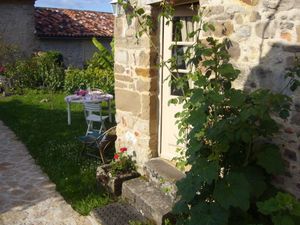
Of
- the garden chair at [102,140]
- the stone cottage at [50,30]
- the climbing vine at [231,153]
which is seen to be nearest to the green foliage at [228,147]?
the climbing vine at [231,153]

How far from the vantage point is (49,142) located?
8.06 m

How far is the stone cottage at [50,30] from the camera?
16703 millimetres

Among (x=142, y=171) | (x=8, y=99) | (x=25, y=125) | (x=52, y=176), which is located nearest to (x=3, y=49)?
(x=8, y=99)

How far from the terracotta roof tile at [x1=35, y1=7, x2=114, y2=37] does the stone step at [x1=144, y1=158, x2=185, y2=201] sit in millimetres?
13614

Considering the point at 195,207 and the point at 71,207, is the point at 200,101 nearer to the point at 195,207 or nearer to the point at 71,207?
the point at 195,207

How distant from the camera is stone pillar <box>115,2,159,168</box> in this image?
5.45m

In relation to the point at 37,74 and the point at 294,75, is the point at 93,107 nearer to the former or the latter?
the point at 294,75

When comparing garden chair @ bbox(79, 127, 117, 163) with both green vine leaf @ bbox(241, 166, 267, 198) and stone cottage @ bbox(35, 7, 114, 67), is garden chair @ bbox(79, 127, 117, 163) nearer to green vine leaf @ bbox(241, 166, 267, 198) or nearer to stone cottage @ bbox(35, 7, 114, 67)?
green vine leaf @ bbox(241, 166, 267, 198)

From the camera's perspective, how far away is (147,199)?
4797mm

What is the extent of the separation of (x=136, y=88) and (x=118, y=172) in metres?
1.40

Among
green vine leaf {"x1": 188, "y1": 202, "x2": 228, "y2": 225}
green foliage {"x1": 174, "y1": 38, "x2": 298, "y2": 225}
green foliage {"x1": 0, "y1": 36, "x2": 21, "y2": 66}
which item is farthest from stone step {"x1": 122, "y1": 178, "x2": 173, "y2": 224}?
green foliage {"x1": 0, "y1": 36, "x2": 21, "y2": 66}

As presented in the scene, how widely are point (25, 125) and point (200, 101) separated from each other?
7.09m

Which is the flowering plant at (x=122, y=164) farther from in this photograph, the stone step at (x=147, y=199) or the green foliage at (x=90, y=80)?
the green foliage at (x=90, y=80)

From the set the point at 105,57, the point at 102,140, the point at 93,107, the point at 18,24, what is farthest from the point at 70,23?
the point at 102,140
